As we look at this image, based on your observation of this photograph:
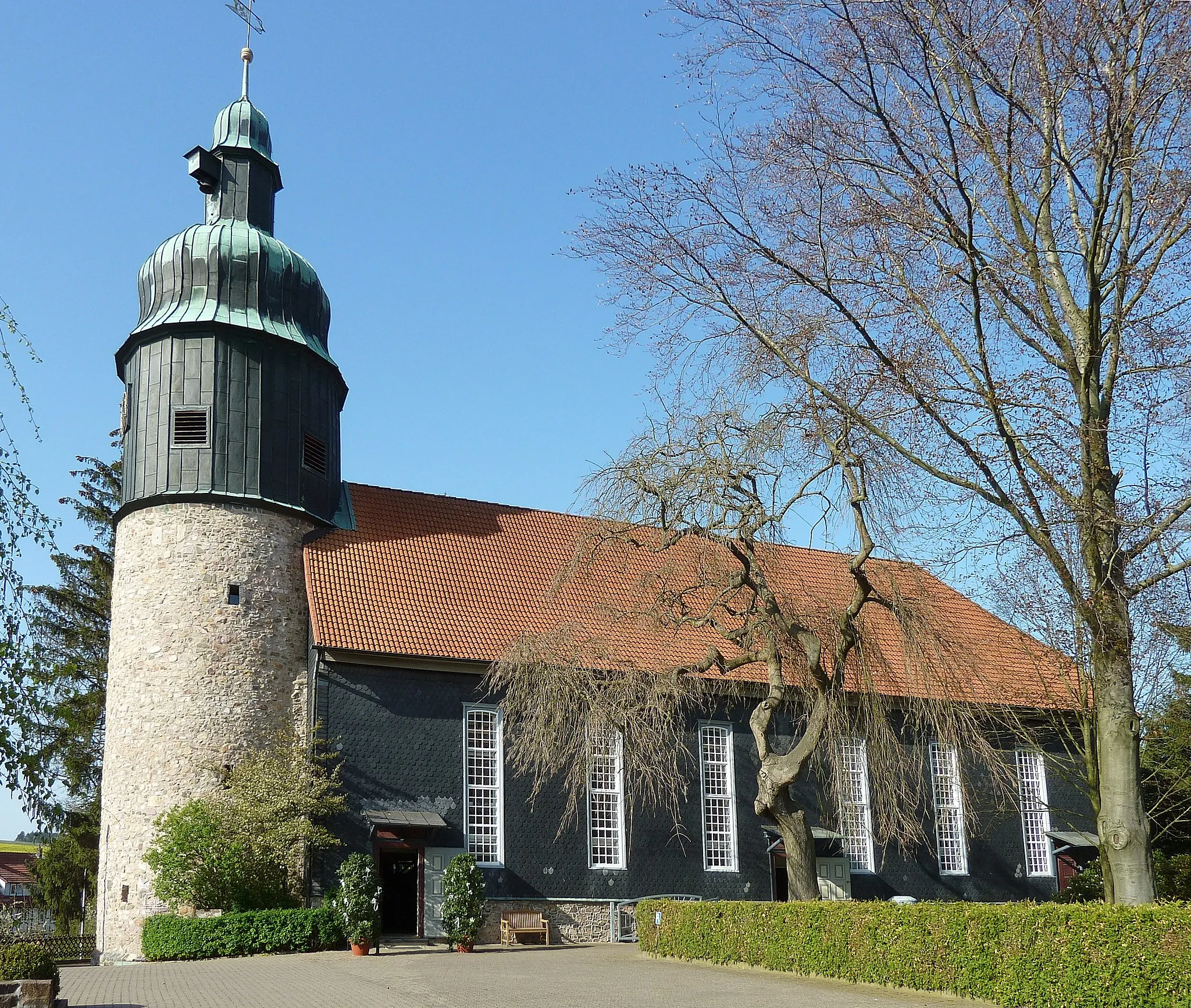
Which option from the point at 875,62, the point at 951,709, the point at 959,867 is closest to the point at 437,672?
the point at 951,709

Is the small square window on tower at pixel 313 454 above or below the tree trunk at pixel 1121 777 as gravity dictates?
above

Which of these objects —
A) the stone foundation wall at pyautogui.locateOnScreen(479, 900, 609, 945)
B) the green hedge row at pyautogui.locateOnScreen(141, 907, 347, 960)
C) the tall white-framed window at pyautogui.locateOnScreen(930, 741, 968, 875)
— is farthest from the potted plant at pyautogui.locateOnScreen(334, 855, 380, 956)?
the tall white-framed window at pyautogui.locateOnScreen(930, 741, 968, 875)

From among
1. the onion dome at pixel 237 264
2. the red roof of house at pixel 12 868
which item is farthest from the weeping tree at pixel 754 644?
the red roof of house at pixel 12 868

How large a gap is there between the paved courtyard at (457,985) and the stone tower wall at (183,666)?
287 centimetres

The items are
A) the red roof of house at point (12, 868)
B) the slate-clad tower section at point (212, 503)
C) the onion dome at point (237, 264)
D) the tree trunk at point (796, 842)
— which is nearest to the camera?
the tree trunk at point (796, 842)

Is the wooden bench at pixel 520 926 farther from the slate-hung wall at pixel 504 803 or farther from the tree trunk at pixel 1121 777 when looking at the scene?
the tree trunk at pixel 1121 777

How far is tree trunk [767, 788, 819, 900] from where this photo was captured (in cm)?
1698

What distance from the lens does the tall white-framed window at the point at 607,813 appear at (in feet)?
80.0

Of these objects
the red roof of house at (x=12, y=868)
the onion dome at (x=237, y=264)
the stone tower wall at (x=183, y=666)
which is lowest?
the red roof of house at (x=12, y=868)

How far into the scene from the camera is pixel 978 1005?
1280 centimetres

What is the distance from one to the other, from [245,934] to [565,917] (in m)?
6.30

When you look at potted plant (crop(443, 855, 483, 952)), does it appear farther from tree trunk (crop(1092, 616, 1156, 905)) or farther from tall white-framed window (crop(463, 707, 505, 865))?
tree trunk (crop(1092, 616, 1156, 905))

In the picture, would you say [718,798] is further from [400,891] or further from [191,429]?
[191,429]

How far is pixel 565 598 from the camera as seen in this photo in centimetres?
2586
